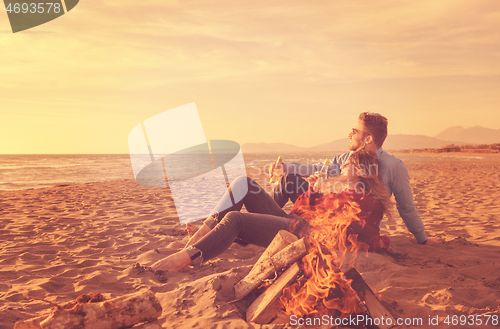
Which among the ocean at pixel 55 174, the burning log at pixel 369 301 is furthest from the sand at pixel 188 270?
the ocean at pixel 55 174

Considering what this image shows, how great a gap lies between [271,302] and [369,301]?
0.69 meters

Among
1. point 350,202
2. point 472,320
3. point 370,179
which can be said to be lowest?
point 472,320

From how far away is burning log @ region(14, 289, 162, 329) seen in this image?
1.65 meters

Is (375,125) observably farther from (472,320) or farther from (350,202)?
(472,320)

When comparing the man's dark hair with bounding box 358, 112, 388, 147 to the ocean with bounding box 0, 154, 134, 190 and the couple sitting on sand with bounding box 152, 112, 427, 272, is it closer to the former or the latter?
the couple sitting on sand with bounding box 152, 112, 427, 272

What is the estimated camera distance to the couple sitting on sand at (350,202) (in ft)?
8.73

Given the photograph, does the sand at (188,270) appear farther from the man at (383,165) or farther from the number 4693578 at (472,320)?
the man at (383,165)

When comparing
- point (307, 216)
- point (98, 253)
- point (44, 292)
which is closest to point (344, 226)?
point (307, 216)

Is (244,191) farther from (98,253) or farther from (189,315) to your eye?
(98,253)

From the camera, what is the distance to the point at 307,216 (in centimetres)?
276

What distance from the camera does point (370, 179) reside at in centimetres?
269

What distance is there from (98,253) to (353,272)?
3234 mm

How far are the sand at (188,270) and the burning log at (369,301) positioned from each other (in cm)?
22

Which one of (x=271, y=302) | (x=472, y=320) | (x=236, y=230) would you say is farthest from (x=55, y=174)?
(x=472, y=320)
